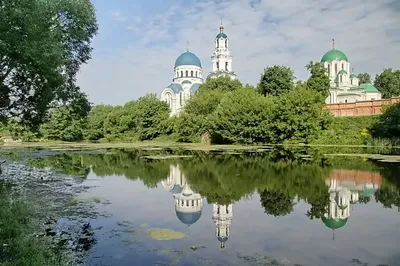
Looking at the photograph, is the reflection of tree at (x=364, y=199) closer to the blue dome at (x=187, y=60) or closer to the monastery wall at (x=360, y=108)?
the monastery wall at (x=360, y=108)

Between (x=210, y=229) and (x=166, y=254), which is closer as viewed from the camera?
(x=166, y=254)

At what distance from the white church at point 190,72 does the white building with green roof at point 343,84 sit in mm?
18096

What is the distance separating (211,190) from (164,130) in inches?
1812

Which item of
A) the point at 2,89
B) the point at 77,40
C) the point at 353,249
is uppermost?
the point at 77,40

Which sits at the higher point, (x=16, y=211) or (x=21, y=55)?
(x=21, y=55)

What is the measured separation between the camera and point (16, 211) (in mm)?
8898

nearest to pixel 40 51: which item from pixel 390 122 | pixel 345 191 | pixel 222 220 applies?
pixel 222 220

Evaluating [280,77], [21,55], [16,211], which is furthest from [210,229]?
[280,77]

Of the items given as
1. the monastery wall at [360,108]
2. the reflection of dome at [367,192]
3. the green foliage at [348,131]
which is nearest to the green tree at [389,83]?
the monastery wall at [360,108]

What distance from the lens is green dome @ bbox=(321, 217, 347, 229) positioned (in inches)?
363

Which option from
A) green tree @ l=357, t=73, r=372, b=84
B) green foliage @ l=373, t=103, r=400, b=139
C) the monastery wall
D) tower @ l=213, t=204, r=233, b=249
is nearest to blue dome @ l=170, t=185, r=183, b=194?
tower @ l=213, t=204, r=233, b=249

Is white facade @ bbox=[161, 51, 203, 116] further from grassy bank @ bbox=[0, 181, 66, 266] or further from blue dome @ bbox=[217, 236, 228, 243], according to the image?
blue dome @ bbox=[217, 236, 228, 243]

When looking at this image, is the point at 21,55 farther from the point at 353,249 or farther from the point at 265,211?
the point at 353,249

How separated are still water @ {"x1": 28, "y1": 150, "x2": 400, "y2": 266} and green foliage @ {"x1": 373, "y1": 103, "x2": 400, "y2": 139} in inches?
667
